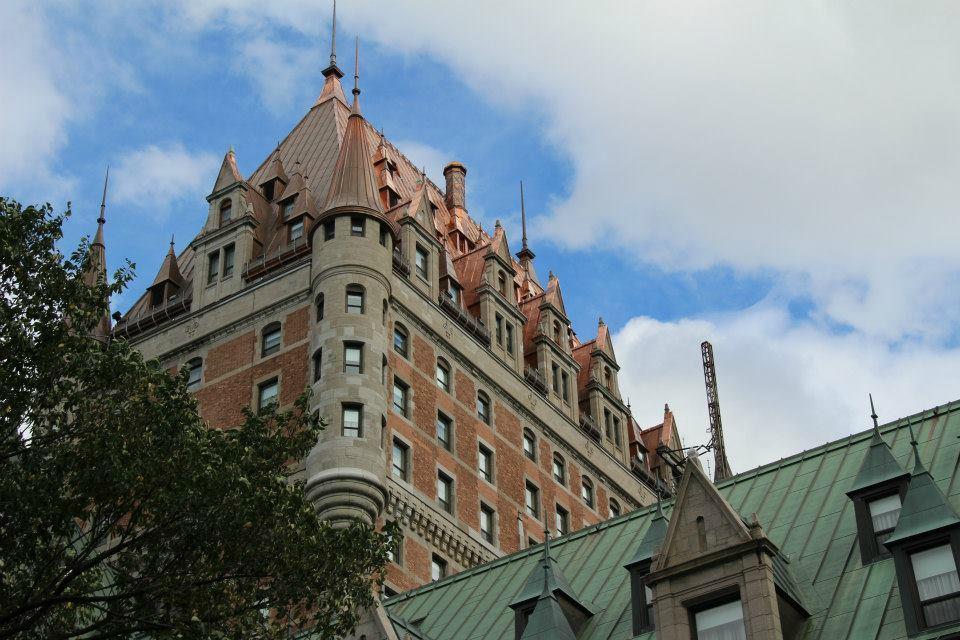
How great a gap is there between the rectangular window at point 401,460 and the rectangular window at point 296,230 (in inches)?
473

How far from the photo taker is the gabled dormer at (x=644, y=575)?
35.8 metres

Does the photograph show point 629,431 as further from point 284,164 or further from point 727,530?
point 727,530

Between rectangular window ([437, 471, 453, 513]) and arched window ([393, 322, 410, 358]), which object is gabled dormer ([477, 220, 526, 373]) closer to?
arched window ([393, 322, 410, 358])

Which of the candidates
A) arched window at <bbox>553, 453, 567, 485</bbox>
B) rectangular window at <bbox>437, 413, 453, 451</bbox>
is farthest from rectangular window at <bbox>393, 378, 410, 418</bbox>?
arched window at <bbox>553, 453, 567, 485</bbox>

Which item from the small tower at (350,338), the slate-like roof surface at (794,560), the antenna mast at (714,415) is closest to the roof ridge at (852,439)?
the slate-like roof surface at (794,560)

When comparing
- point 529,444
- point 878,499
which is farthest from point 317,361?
point 878,499

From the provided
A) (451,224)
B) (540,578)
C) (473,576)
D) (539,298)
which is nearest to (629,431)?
(539,298)

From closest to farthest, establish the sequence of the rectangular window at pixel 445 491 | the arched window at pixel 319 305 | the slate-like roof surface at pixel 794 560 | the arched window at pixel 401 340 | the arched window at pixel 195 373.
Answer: the slate-like roof surface at pixel 794 560 < the arched window at pixel 319 305 < the rectangular window at pixel 445 491 < the arched window at pixel 401 340 < the arched window at pixel 195 373

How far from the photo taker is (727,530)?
32625 millimetres

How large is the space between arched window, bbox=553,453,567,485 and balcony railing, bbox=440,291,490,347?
6832mm

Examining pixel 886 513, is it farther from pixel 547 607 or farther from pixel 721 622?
pixel 547 607

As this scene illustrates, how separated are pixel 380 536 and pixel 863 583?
9858 millimetres

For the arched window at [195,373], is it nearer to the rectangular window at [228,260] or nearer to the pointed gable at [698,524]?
the rectangular window at [228,260]

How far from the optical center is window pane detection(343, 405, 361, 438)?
63.6 m
